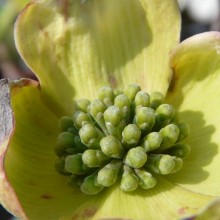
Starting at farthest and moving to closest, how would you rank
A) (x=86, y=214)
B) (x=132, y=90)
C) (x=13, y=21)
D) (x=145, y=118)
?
(x=13, y=21)
(x=132, y=90)
(x=145, y=118)
(x=86, y=214)

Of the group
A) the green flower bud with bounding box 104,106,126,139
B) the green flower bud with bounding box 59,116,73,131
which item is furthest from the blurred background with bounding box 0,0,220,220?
the green flower bud with bounding box 104,106,126,139

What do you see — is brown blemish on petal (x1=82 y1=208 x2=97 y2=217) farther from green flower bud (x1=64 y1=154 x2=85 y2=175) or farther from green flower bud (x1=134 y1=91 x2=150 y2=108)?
green flower bud (x1=134 y1=91 x2=150 y2=108)

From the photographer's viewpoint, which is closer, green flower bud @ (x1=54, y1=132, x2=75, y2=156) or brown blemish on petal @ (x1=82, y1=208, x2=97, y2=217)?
brown blemish on petal @ (x1=82, y1=208, x2=97, y2=217)

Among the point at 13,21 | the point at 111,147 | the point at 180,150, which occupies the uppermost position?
the point at 111,147

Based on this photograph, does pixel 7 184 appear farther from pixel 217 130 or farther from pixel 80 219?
pixel 217 130

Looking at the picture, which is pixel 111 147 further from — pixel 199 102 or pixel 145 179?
pixel 199 102

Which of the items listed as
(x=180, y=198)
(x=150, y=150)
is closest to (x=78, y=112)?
(x=150, y=150)

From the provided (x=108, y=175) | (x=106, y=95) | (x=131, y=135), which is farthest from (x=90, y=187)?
(x=106, y=95)
